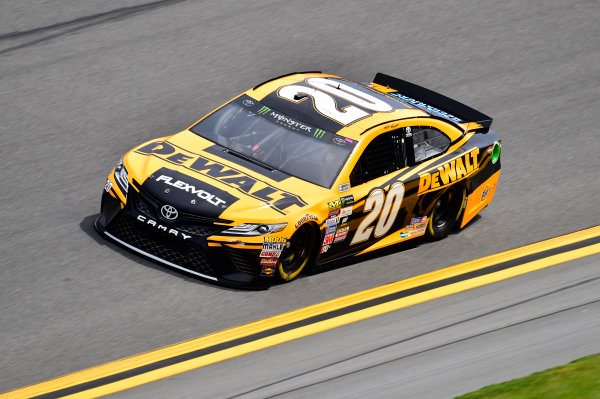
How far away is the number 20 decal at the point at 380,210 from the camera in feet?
30.0

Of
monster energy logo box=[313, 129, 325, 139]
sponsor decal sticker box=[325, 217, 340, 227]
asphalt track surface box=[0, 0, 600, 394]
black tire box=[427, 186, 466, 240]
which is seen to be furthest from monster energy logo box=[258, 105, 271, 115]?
black tire box=[427, 186, 466, 240]

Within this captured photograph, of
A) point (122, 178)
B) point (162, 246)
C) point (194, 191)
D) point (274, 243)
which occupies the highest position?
point (194, 191)

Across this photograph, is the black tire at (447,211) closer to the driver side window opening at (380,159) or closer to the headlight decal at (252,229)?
the driver side window opening at (380,159)

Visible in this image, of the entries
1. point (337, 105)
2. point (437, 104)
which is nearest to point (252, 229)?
point (337, 105)

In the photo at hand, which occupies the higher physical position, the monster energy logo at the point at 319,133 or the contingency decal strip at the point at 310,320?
the monster energy logo at the point at 319,133

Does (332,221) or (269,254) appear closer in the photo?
(269,254)

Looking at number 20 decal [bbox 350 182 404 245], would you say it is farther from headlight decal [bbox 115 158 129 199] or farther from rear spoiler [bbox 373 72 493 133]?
headlight decal [bbox 115 158 129 199]

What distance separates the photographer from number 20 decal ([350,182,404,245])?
9.13m

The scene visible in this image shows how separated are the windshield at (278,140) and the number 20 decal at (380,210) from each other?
46cm

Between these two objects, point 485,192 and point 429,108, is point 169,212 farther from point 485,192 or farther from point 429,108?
point 485,192

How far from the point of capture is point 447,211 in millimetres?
10211

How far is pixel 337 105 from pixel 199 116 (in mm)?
3036

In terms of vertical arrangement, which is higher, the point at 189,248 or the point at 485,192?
the point at 485,192

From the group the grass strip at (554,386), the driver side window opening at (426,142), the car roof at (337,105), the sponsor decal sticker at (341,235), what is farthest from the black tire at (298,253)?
the grass strip at (554,386)
